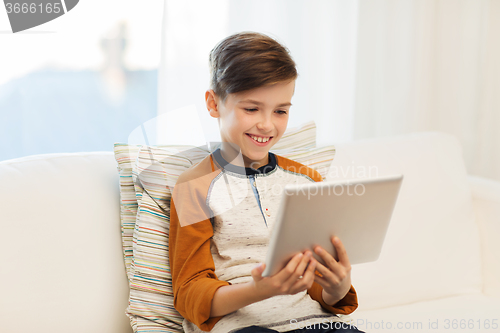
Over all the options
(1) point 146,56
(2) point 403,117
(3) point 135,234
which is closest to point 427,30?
(2) point 403,117

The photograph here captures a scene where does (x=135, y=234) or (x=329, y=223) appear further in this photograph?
(x=135, y=234)

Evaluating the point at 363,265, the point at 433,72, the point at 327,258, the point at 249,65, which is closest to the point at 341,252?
the point at 327,258

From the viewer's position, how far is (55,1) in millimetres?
1486

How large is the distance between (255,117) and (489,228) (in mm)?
931

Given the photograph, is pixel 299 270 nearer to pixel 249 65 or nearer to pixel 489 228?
pixel 249 65

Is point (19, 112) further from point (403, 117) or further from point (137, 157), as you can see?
point (403, 117)

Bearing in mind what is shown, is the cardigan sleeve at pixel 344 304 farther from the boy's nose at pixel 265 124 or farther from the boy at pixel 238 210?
the boy's nose at pixel 265 124

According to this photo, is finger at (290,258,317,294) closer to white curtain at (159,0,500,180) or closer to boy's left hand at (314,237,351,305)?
boy's left hand at (314,237,351,305)

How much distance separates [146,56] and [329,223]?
1.18 metres

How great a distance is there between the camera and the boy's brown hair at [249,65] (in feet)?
2.88

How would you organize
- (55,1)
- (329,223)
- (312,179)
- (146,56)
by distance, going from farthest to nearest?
(146,56)
(55,1)
(312,179)
(329,223)

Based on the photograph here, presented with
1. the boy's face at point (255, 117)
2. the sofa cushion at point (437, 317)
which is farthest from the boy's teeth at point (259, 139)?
the sofa cushion at point (437, 317)

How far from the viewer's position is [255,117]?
906mm

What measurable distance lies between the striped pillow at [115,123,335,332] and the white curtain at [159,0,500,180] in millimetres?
568
